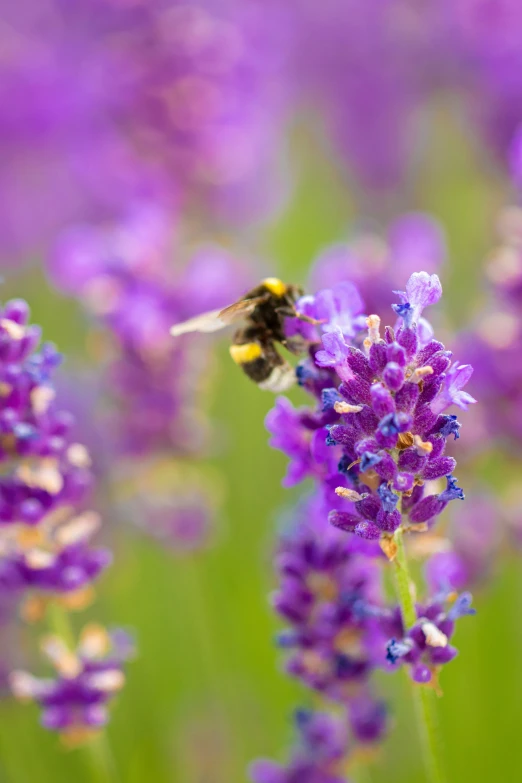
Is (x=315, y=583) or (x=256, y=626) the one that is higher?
(x=256, y=626)

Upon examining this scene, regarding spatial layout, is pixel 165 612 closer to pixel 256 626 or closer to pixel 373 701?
pixel 256 626

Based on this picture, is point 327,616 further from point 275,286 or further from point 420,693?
point 275,286

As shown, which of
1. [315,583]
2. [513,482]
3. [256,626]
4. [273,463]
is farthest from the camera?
[273,463]

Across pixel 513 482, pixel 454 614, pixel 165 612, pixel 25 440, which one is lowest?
pixel 454 614

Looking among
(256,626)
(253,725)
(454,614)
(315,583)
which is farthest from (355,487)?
(256,626)

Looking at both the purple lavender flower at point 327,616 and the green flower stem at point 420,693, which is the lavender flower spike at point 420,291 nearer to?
the green flower stem at point 420,693

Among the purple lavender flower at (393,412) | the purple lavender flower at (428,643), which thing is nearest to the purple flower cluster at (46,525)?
the purple lavender flower at (393,412)
